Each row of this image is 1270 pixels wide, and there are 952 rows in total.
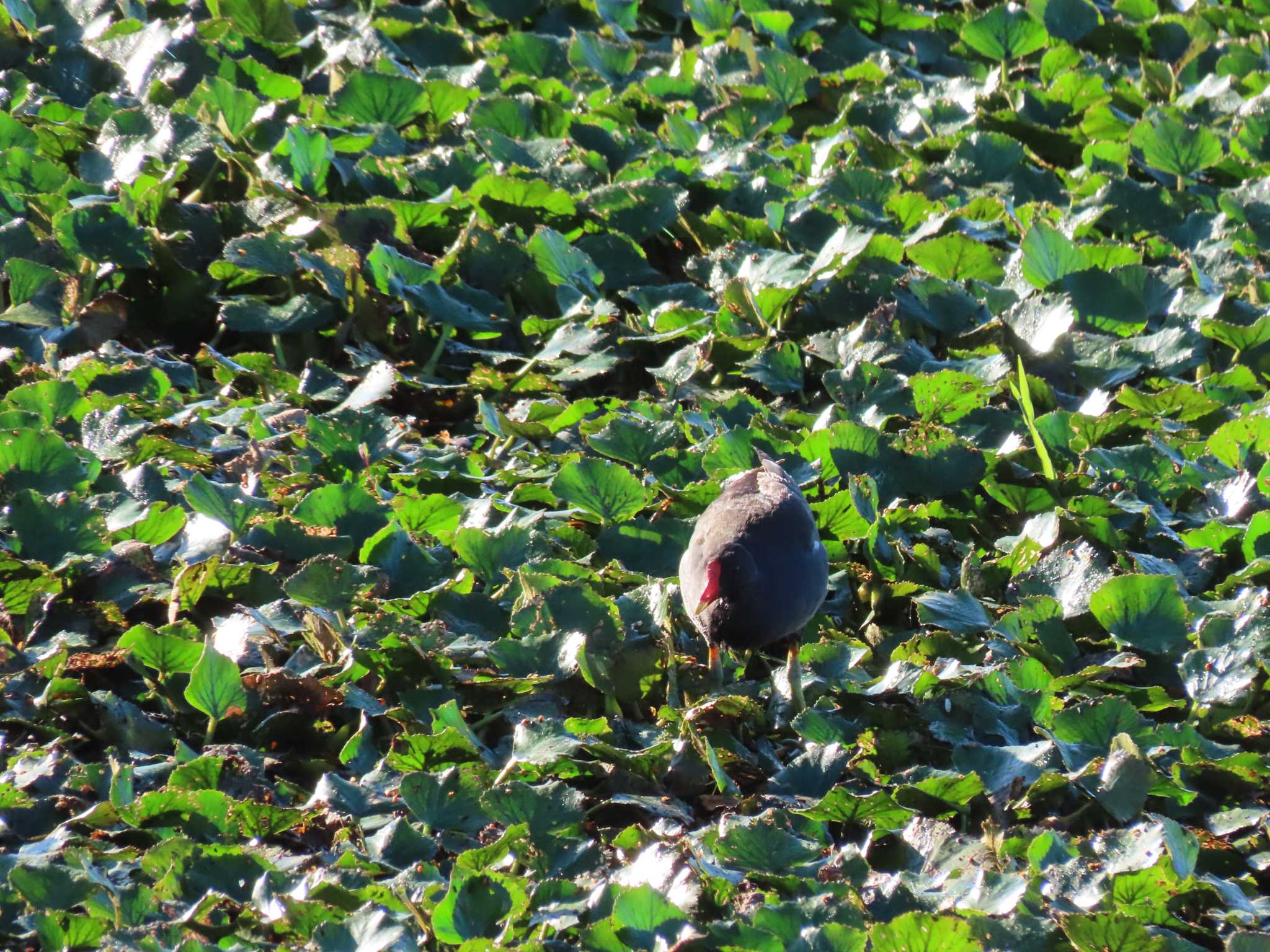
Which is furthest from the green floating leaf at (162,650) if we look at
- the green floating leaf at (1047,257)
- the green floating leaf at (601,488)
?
the green floating leaf at (1047,257)

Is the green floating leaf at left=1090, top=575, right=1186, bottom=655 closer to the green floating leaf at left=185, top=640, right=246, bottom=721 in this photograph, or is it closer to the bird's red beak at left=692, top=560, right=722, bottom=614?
the bird's red beak at left=692, top=560, right=722, bottom=614

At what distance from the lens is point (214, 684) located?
227 centimetres

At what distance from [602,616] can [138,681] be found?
0.79 metres

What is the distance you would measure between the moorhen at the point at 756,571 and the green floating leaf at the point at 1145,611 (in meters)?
0.51

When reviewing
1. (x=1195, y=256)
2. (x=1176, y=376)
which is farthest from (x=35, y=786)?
(x=1195, y=256)

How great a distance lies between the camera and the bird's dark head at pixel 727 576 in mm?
2426

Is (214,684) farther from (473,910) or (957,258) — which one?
(957,258)

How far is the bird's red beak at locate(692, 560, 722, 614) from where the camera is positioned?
2.43m

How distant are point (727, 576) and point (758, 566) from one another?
6 cm

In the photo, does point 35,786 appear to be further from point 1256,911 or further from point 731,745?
point 1256,911

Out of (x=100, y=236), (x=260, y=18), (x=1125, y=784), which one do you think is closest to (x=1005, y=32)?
(x=260, y=18)

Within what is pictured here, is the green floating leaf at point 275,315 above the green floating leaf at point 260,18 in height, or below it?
below

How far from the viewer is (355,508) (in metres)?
2.75

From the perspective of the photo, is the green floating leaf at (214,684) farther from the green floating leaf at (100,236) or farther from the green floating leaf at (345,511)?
the green floating leaf at (100,236)
